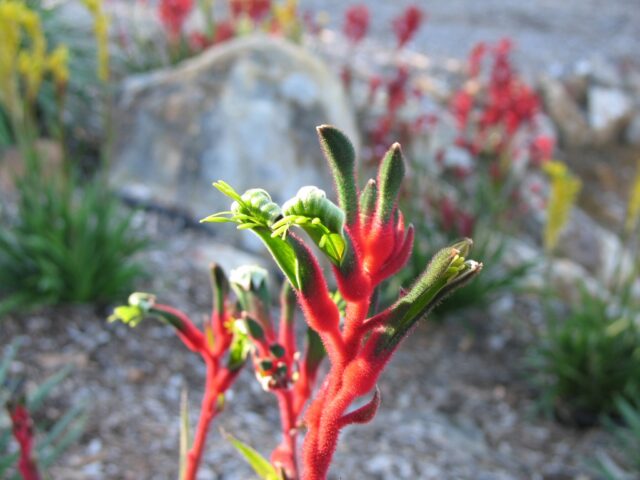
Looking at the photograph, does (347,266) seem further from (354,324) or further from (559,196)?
(559,196)

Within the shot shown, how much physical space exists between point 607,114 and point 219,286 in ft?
29.5

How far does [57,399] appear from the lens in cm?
275

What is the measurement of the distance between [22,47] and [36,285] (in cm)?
244

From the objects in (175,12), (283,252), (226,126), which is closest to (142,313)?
(283,252)

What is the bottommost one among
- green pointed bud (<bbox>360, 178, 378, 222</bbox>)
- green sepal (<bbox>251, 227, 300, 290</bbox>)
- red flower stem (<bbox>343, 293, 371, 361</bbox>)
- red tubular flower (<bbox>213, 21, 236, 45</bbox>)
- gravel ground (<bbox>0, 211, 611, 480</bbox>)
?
gravel ground (<bbox>0, 211, 611, 480</bbox>)

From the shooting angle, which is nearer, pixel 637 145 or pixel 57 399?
pixel 57 399

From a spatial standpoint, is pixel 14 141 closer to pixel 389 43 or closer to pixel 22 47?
pixel 22 47

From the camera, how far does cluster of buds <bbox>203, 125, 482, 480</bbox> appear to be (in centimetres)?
78

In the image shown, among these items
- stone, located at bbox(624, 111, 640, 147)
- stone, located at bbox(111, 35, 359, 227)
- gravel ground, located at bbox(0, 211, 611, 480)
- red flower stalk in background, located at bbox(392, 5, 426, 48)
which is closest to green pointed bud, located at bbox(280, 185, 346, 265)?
gravel ground, located at bbox(0, 211, 611, 480)

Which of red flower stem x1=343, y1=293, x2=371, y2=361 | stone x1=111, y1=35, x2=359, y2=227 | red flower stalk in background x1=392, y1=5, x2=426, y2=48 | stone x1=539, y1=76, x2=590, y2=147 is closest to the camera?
red flower stem x1=343, y1=293, x2=371, y2=361

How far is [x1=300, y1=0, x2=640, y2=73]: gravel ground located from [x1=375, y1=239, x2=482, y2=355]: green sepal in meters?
9.28

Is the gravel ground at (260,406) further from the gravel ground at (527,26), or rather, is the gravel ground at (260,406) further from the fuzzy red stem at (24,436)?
the gravel ground at (527,26)

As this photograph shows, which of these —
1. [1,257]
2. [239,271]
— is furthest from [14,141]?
[239,271]

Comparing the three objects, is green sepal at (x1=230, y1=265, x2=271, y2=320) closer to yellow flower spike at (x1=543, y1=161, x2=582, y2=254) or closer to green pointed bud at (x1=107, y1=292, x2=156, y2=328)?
→ green pointed bud at (x1=107, y1=292, x2=156, y2=328)
